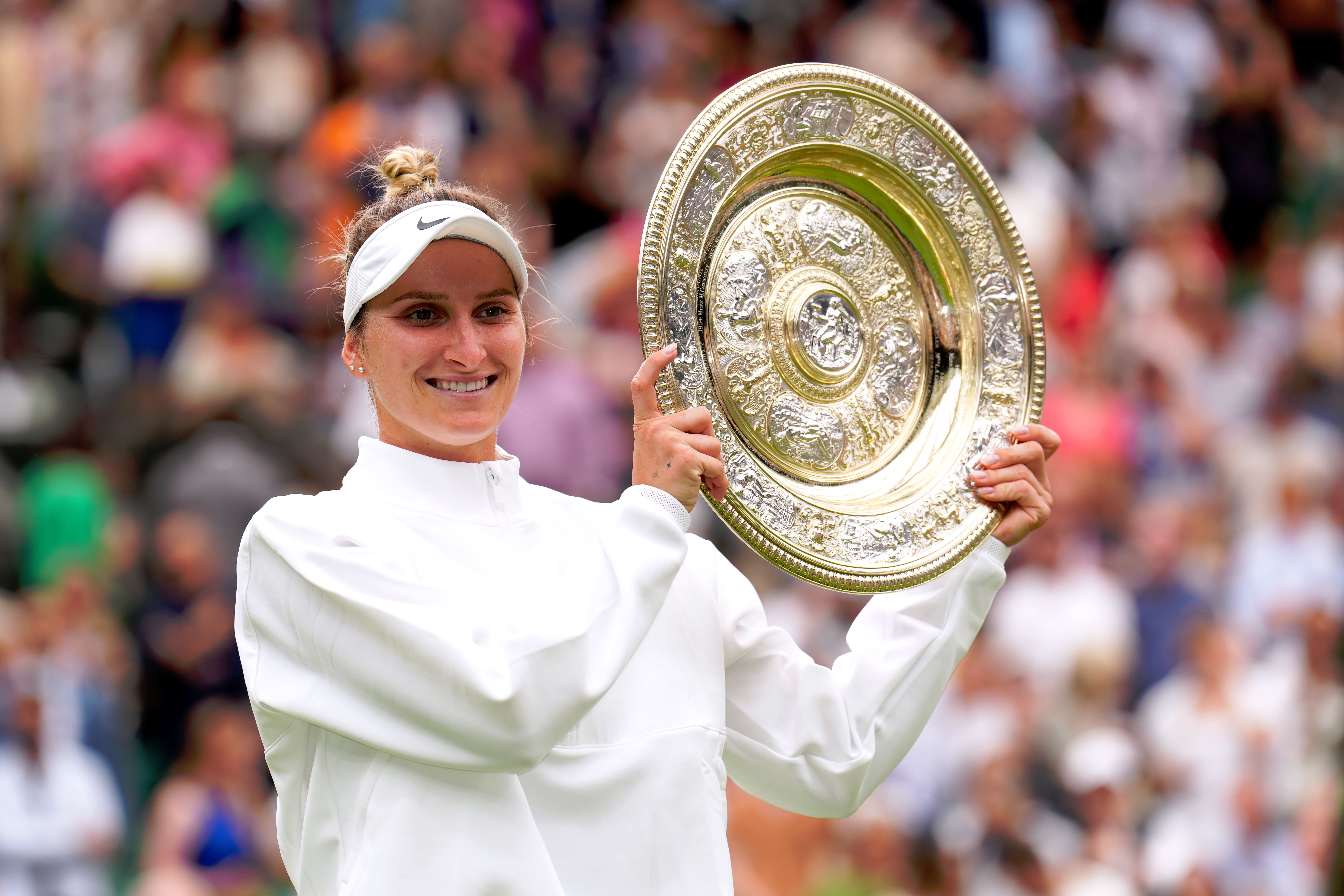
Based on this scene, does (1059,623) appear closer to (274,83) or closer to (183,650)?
(183,650)

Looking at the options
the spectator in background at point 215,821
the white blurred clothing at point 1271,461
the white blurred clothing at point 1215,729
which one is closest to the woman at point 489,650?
the spectator in background at point 215,821

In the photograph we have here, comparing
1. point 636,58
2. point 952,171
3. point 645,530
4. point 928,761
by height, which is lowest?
point 928,761

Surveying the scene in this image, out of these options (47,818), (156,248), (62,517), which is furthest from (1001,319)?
(156,248)

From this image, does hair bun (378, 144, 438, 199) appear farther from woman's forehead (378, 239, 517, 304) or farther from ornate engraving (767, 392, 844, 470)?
ornate engraving (767, 392, 844, 470)

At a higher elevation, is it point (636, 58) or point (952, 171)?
point (952, 171)

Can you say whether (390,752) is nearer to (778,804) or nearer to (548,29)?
(778,804)

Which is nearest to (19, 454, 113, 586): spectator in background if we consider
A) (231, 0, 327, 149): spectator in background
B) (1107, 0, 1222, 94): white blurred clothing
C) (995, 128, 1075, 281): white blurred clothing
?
(231, 0, 327, 149): spectator in background

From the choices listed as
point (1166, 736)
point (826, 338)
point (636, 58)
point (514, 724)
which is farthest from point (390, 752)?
point (636, 58)

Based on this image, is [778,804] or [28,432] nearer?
[778,804]

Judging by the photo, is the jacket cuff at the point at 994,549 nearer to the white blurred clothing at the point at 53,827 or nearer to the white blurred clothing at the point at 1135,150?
the white blurred clothing at the point at 53,827

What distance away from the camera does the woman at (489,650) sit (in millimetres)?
2404

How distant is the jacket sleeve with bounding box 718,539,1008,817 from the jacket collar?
0.45 meters

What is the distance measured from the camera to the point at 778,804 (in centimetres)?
302

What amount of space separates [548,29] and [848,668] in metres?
8.30
